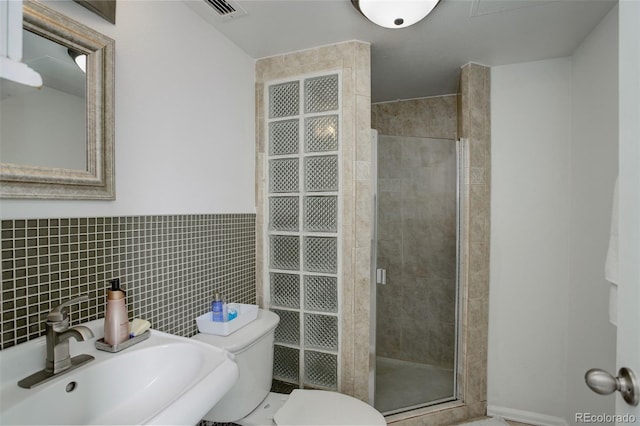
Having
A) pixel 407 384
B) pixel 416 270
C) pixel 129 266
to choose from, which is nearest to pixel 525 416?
pixel 407 384

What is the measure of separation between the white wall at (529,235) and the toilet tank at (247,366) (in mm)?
1490

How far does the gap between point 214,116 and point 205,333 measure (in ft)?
3.58

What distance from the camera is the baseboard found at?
190 cm

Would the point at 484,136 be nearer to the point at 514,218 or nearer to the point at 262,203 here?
the point at 514,218

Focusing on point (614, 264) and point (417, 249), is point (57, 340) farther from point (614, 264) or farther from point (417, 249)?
point (417, 249)

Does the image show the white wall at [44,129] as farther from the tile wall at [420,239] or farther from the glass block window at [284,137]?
the tile wall at [420,239]


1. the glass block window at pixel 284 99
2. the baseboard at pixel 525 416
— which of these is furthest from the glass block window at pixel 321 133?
the baseboard at pixel 525 416

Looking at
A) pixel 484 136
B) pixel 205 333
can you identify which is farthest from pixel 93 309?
pixel 484 136

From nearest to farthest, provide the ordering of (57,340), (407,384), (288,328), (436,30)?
(57,340) < (436,30) < (288,328) < (407,384)

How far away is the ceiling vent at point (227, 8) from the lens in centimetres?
141

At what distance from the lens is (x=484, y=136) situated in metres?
2.00

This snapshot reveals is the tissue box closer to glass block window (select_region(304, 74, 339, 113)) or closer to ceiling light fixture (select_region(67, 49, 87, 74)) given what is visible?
ceiling light fixture (select_region(67, 49, 87, 74))

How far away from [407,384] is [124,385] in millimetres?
1926

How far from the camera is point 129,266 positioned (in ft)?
3.91
